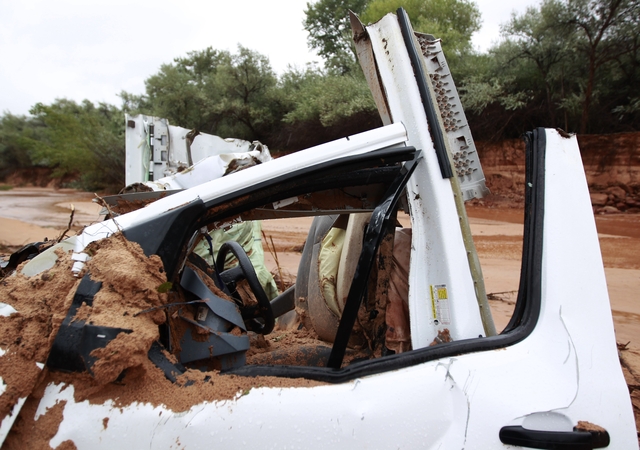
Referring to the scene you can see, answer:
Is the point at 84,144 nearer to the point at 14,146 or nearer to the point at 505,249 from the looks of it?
the point at 14,146

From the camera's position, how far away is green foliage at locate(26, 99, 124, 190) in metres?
25.0

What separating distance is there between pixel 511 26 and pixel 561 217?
16.7 m

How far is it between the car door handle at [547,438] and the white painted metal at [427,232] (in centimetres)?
33

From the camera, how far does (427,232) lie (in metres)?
1.62

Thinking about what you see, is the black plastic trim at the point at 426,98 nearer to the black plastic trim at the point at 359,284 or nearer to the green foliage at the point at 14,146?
the black plastic trim at the point at 359,284


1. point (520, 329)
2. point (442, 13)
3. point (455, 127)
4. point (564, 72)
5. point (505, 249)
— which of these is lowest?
point (505, 249)

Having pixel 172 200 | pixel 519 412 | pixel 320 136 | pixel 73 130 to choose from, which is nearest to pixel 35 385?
pixel 172 200

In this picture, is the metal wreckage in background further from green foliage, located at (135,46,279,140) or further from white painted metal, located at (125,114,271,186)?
green foliage, located at (135,46,279,140)

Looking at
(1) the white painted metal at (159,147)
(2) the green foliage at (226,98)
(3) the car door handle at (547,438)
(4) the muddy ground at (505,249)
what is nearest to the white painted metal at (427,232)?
(3) the car door handle at (547,438)

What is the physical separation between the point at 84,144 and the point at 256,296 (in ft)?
103

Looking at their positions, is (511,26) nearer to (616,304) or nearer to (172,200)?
(616,304)

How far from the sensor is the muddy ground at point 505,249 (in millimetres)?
4168

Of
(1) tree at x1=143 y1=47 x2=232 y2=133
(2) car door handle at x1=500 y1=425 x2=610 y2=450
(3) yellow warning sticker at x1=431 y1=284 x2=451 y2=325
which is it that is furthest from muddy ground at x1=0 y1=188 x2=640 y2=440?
(1) tree at x1=143 y1=47 x2=232 y2=133

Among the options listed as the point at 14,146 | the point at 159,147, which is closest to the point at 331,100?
the point at 159,147
